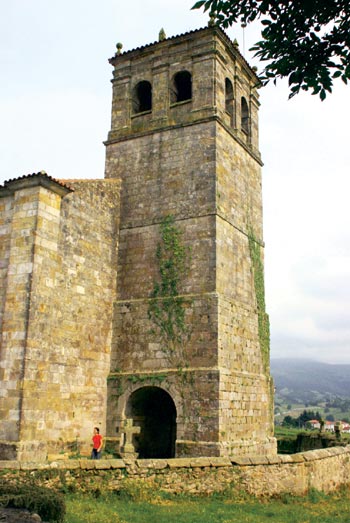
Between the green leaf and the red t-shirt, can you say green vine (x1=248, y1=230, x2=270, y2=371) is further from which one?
the green leaf

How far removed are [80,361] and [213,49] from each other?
1113cm

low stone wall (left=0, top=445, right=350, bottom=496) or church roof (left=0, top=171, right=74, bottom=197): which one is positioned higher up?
church roof (left=0, top=171, right=74, bottom=197)

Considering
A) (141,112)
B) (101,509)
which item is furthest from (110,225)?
(101,509)

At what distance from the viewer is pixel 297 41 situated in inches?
300

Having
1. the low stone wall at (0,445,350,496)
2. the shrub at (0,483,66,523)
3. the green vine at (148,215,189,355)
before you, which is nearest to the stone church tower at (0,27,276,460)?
the green vine at (148,215,189,355)

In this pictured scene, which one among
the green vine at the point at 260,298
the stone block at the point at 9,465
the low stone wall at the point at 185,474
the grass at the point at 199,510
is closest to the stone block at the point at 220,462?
the low stone wall at the point at 185,474

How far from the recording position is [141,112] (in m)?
20.0

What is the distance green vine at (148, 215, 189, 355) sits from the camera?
1680 cm

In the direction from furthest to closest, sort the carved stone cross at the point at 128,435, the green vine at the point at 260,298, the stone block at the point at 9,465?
the green vine at the point at 260,298 < the carved stone cross at the point at 128,435 < the stone block at the point at 9,465

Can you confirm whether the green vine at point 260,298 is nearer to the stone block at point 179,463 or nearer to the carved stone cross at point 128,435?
the carved stone cross at point 128,435

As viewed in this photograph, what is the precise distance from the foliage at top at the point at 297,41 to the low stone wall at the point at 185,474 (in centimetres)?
763

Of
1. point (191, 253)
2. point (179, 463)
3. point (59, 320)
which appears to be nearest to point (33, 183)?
point (59, 320)

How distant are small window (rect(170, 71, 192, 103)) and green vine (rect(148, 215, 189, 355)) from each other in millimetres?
4768

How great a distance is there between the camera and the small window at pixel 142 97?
20.5 m
